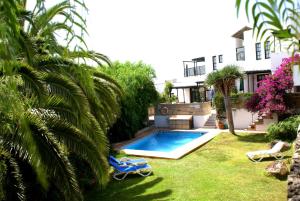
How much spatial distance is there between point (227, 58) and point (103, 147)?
82.0 feet

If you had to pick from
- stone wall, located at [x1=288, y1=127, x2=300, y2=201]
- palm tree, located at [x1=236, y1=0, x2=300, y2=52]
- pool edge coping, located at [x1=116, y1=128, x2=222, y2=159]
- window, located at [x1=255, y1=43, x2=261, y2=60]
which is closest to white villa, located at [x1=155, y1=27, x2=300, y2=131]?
window, located at [x1=255, y1=43, x2=261, y2=60]

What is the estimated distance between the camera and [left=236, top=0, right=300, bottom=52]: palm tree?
56 centimetres

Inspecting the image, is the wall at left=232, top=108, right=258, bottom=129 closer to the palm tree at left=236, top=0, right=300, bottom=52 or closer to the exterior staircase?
the exterior staircase

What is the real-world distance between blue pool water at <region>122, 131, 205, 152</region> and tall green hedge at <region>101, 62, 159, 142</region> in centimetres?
135

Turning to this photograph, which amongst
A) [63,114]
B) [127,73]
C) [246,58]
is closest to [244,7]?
[63,114]

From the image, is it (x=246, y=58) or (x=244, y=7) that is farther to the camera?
(x=246, y=58)

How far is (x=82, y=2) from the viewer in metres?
0.98

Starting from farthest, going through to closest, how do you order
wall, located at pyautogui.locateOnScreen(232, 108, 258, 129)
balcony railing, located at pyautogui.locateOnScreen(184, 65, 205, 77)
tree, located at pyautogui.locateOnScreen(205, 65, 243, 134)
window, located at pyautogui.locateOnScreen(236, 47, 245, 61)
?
balcony railing, located at pyautogui.locateOnScreen(184, 65, 205, 77)
window, located at pyautogui.locateOnScreen(236, 47, 245, 61)
wall, located at pyautogui.locateOnScreen(232, 108, 258, 129)
tree, located at pyautogui.locateOnScreen(205, 65, 243, 134)

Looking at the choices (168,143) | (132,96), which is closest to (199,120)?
(168,143)

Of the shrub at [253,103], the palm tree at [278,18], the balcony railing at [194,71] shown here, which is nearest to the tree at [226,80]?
the shrub at [253,103]

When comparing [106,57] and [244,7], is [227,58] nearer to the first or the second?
[106,57]

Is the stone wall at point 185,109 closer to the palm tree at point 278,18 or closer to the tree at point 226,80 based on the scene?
the tree at point 226,80

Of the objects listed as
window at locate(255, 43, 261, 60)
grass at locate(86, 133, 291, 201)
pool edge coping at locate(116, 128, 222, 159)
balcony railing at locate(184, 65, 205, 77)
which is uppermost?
window at locate(255, 43, 261, 60)

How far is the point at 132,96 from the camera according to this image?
23.4 meters
